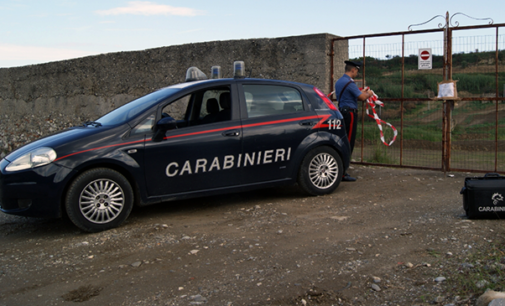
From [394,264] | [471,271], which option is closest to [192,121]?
[394,264]

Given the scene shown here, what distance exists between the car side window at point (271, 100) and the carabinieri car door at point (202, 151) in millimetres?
210

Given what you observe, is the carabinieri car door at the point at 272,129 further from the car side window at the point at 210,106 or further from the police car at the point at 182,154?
the car side window at the point at 210,106

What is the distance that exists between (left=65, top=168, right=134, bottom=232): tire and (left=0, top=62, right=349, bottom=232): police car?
0.01 m

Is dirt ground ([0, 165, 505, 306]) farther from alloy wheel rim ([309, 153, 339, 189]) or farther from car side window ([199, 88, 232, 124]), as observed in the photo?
car side window ([199, 88, 232, 124])

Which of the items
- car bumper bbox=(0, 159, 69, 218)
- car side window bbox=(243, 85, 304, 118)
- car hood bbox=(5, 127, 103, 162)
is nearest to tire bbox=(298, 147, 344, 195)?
car side window bbox=(243, 85, 304, 118)

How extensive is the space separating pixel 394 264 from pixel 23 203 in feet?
11.9

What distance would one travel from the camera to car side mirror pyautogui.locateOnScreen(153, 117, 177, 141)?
5129 mm

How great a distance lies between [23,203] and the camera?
480cm

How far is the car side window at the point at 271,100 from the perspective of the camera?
19.2ft

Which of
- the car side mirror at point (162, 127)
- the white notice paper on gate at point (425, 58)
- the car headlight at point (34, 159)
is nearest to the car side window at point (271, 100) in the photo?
the car side mirror at point (162, 127)

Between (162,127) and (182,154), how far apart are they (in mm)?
381

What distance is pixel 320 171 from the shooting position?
20.5 feet

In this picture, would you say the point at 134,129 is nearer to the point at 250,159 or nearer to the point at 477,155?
the point at 250,159

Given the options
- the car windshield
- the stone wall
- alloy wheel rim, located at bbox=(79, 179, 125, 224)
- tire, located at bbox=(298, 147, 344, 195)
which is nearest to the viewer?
alloy wheel rim, located at bbox=(79, 179, 125, 224)
